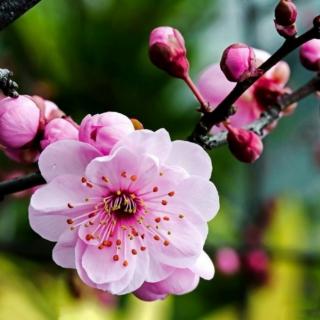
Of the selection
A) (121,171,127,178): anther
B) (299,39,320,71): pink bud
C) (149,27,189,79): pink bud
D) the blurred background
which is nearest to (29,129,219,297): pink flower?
(121,171,127,178): anther

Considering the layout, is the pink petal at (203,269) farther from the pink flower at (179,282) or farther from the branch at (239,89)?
the branch at (239,89)

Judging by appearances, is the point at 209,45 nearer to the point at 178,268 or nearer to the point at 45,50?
the point at 45,50

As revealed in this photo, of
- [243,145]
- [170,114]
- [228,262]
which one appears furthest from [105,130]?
[170,114]

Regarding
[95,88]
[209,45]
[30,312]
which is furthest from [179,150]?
[209,45]

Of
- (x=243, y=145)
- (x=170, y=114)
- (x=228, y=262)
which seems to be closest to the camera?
(x=243, y=145)

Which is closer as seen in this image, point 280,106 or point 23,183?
point 23,183

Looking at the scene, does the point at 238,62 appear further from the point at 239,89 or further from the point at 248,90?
the point at 248,90
